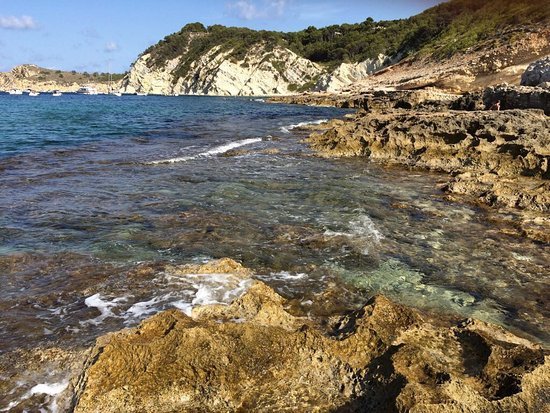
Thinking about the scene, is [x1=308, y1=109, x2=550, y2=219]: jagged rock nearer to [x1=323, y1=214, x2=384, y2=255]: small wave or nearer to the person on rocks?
[x1=323, y1=214, x2=384, y2=255]: small wave

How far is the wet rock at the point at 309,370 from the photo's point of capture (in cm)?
398

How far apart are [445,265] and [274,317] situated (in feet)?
14.2

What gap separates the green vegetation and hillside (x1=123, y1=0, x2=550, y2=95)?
195mm

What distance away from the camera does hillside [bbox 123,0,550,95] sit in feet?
240

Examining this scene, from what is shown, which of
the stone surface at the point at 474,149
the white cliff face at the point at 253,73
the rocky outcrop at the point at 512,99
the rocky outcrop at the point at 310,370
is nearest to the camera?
the rocky outcrop at the point at 310,370

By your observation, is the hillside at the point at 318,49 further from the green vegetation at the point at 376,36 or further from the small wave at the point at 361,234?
the small wave at the point at 361,234

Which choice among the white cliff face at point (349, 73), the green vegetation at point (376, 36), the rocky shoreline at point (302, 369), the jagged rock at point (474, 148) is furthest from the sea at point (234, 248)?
the white cliff face at point (349, 73)

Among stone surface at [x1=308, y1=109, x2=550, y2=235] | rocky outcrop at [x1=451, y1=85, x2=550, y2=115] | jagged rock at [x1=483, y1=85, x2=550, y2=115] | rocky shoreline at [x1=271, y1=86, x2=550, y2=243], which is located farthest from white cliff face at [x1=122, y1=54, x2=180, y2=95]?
stone surface at [x1=308, y1=109, x2=550, y2=235]

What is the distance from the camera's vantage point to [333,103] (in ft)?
226

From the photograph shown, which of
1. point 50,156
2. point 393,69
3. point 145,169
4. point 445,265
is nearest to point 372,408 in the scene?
point 445,265

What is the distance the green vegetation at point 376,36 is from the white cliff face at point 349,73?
9.04ft

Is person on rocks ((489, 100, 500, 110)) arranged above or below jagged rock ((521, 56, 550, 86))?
below

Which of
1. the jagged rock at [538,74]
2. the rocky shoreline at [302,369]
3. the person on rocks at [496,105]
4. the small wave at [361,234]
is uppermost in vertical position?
the jagged rock at [538,74]

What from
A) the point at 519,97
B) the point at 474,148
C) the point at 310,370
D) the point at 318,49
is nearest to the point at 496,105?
the point at 519,97
